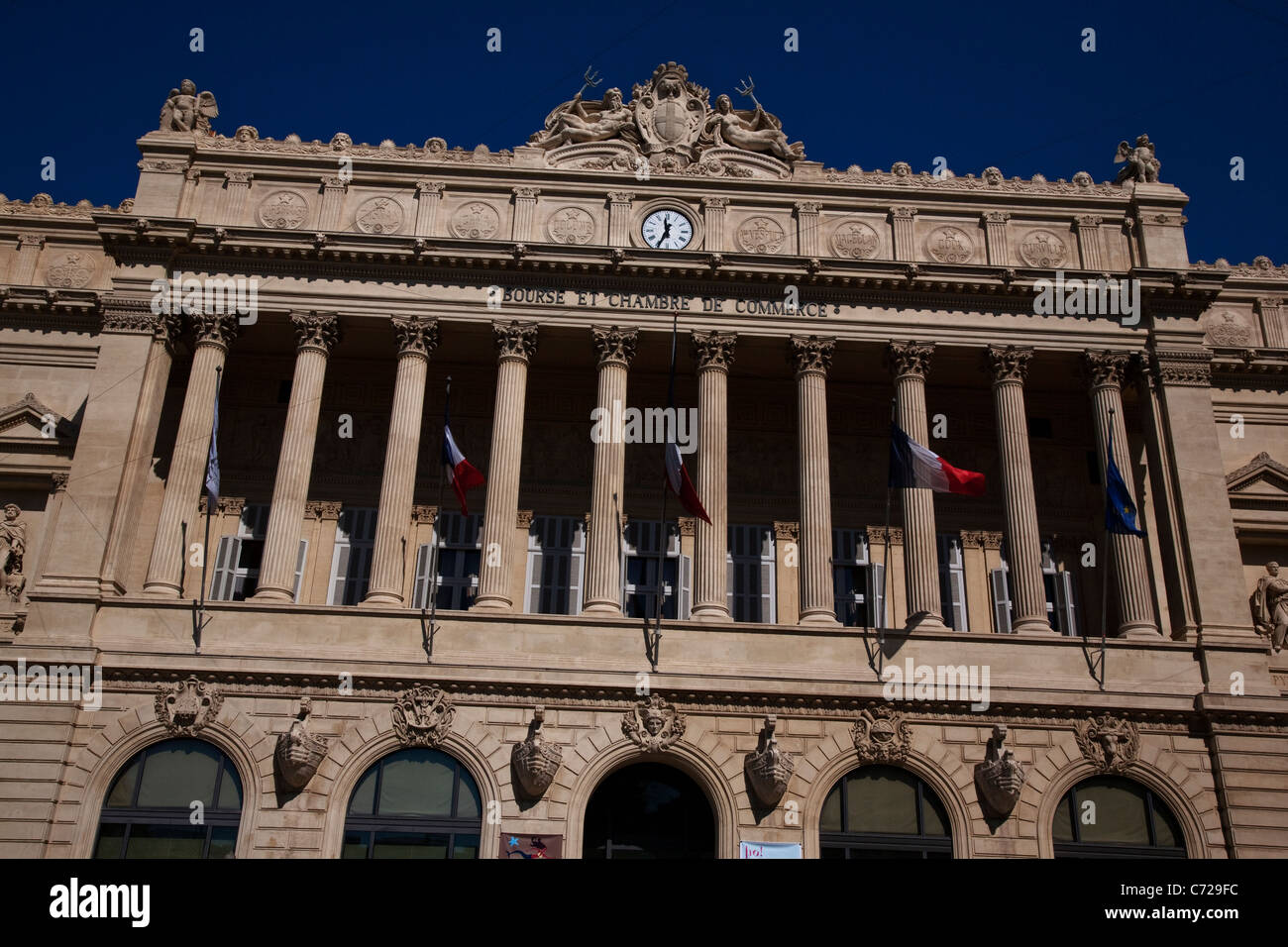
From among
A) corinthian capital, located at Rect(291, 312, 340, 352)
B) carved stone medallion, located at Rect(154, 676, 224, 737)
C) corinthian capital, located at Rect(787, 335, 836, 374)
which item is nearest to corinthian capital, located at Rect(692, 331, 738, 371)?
corinthian capital, located at Rect(787, 335, 836, 374)

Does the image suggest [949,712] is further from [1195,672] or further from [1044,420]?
[1044,420]

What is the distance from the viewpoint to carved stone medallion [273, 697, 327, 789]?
24.8 meters

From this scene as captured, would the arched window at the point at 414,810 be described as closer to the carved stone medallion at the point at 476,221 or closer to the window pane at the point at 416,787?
→ the window pane at the point at 416,787

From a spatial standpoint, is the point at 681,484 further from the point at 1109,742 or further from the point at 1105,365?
the point at 1105,365

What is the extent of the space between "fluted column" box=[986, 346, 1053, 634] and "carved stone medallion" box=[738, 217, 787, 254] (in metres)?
5.94

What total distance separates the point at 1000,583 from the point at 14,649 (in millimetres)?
22615

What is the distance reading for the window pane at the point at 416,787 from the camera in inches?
1001

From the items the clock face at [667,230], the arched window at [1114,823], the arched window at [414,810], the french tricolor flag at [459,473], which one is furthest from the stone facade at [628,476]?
the french tricolor flag at [459,473]

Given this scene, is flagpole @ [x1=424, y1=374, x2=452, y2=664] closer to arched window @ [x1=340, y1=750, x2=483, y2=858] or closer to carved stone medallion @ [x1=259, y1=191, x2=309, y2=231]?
arched window @ [x1=340, y1=750, x2=483, y2=858]

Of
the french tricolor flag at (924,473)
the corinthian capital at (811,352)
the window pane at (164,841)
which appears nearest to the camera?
the window pane at (164,841)

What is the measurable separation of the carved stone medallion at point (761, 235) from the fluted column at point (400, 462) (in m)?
8.08

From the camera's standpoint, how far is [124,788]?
25.5 metres
